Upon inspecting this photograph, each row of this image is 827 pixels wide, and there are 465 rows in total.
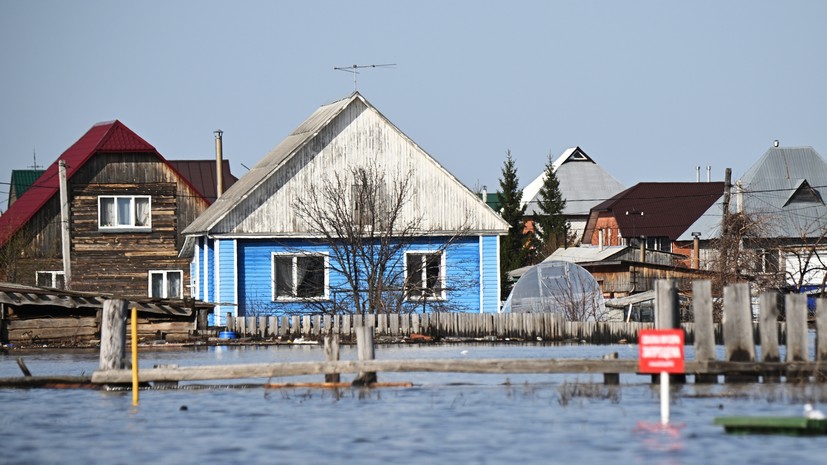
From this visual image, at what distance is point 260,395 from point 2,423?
4.15m

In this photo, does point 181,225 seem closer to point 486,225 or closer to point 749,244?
point 486,225

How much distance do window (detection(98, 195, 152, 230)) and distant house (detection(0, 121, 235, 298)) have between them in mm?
37

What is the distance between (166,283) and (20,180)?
25538 mm

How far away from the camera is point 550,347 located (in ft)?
108

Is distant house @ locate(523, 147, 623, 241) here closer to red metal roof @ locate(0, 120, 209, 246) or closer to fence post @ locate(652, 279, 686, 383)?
red metal roof @ locate(0, 120, 209, 246)

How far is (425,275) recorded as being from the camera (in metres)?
40.6

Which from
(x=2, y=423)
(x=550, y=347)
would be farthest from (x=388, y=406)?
(x=550, y=347)

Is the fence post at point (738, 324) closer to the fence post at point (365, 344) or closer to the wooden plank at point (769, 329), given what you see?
the wooden plank at point (769, 329)

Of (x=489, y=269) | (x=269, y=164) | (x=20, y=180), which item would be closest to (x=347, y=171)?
(x=269, y=164)

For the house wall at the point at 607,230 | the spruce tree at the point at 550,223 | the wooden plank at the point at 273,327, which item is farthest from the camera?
the house wall at the point at 607,230

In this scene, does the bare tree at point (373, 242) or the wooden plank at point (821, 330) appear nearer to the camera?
the wooden plank at point (821, 330)

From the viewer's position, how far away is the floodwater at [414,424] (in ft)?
46.8

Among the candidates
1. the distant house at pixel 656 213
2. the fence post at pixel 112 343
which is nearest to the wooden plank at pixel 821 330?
the fence post at pixel 112 343

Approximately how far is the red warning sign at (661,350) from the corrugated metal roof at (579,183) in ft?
332
